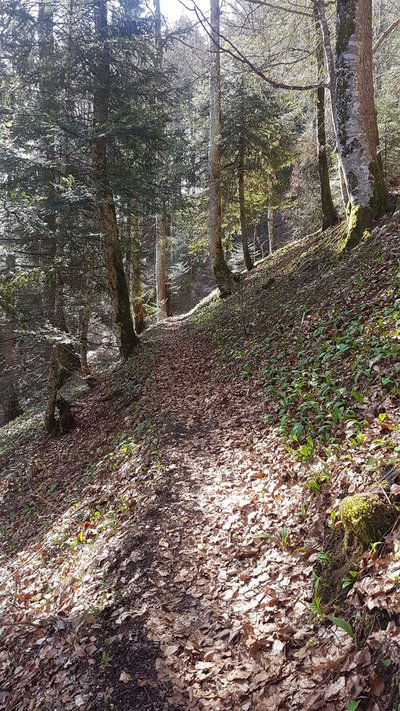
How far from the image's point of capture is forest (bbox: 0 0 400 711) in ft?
10.5

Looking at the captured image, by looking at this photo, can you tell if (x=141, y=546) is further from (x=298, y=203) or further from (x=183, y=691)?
(x=298, y=203)

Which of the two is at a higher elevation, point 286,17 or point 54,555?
point 286,17

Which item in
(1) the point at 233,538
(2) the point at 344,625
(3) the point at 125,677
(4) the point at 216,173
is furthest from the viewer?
(4) the point at 216,173

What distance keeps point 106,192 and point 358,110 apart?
5.74 metres

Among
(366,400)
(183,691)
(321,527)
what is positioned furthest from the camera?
(366,400)

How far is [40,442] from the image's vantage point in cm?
1018

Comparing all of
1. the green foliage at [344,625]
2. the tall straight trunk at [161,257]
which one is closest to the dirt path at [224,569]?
the green foliage at [344,625]

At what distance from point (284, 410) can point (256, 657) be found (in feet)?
11.0

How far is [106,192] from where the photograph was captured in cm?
975

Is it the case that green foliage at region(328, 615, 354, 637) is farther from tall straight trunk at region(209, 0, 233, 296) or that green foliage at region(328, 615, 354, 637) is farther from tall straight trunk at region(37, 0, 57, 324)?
tall straight trunk at region(209, 0, 233, 296)

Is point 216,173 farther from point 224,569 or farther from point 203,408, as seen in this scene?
point 224,569

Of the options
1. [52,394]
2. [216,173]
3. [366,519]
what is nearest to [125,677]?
[366,519]

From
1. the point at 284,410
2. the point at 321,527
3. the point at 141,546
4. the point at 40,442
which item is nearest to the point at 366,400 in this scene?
the point at 284,410

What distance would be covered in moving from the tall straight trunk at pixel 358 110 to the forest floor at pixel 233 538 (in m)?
0.94
